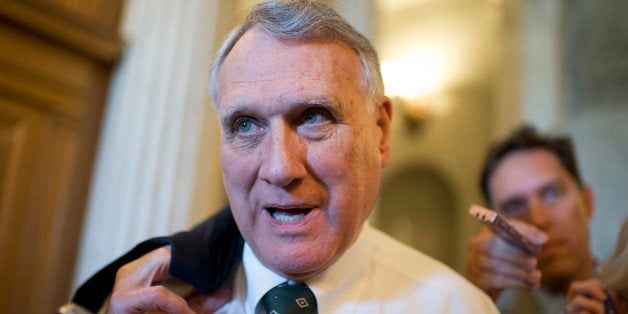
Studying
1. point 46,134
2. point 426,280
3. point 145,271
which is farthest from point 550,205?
point 46,134

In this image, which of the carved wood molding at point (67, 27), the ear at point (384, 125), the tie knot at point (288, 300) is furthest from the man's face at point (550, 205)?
the carved wood molding at point (67, 27)

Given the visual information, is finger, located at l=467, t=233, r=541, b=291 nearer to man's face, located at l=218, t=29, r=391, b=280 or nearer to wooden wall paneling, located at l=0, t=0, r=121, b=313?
man's face, located at l=218, t=29, r=391, b=280

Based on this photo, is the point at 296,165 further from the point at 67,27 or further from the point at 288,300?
the point at 67,27

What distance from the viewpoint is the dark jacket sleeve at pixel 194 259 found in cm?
79

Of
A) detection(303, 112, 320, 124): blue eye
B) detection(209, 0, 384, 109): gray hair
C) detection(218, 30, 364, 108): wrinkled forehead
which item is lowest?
detection(303, 112, 320, 124): blue eye

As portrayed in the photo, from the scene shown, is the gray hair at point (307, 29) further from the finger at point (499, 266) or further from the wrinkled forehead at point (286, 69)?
the finger at point (499, 266)

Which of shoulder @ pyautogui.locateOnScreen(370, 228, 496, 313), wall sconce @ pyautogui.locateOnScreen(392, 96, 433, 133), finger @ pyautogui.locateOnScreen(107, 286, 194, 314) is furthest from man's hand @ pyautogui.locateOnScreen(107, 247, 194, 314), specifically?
wall sconce @ pyautogui.locateOnScreen(392, 96, 433, 133)

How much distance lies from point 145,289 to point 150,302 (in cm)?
2

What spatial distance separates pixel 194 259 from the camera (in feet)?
2.60

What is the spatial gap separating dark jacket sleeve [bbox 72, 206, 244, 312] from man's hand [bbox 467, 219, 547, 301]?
0.50 meters

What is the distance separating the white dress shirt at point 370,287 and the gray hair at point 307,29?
0.27m

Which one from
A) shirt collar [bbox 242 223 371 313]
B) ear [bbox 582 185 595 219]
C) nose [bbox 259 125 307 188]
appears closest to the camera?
nose [bbox 259 125 307 188]

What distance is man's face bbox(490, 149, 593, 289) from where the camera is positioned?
1179 millimetres

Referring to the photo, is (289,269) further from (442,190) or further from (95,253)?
(442,190)
